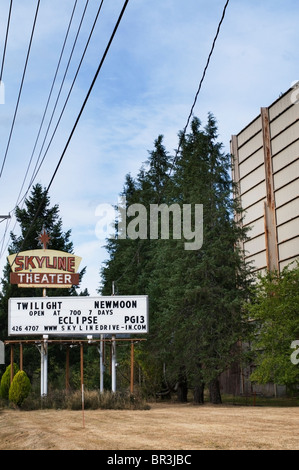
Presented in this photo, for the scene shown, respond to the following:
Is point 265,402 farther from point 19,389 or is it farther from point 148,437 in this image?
point 148,437

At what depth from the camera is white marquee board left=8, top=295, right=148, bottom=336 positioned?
37.2m

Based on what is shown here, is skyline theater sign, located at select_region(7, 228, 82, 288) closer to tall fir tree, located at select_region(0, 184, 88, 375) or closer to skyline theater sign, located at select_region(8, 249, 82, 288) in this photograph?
skyline theater sign, located at select_region(8, 249, 82, 288)

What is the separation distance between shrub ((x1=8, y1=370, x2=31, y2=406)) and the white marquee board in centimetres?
416

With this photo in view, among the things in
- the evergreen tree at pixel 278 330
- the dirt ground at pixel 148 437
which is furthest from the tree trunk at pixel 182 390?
the dirt ground at pixel 148 437

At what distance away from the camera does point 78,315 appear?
1479 inches

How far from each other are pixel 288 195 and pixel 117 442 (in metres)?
44.5

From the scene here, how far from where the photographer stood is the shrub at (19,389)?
33.2 meters

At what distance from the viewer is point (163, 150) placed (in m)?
58.7

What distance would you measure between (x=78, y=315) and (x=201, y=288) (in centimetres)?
765

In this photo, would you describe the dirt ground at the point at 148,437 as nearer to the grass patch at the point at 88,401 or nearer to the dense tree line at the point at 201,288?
the grass patch at the point at 88,401

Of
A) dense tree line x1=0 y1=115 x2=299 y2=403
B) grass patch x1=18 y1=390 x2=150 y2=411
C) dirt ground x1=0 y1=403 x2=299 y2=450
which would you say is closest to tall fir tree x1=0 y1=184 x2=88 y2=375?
dense tree line x1=0 y1=115 x2=299 y2=403
